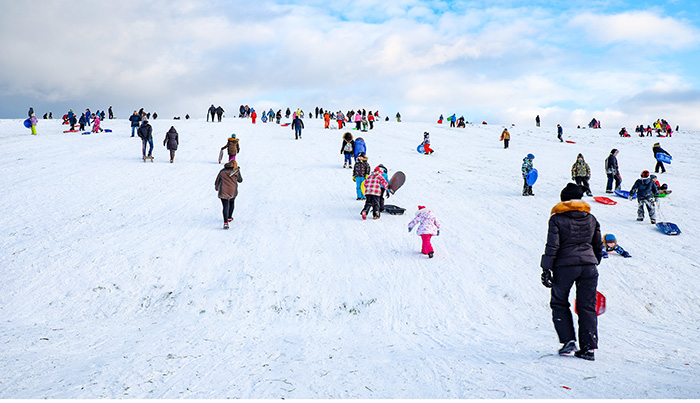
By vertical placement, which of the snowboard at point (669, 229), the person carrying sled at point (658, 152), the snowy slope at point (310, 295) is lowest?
the snowy slope at point (310, 295)

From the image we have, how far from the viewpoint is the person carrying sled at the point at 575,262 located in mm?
4750

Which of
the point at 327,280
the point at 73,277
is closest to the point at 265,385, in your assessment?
the point at 327,280

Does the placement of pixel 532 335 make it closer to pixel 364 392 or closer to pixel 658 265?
pixel 364 392

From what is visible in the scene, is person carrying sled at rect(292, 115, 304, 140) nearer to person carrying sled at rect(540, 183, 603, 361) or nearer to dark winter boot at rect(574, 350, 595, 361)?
person carrying sled at rect(540, 183, 603, 361)

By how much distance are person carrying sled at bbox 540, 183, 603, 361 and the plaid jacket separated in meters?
6.99

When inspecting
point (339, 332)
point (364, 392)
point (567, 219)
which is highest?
point (567, 219)

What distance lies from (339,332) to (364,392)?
2.33 m

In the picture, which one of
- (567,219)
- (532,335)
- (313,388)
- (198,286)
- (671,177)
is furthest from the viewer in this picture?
(671,177)

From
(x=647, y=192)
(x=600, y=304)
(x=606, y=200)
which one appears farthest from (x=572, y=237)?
(x=606, y=200)

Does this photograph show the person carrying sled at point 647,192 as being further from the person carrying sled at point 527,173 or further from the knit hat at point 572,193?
the knit hat at point 572,193

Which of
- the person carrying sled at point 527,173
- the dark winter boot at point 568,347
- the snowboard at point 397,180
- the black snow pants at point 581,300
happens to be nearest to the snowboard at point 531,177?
the person carrying sled at point 527,173

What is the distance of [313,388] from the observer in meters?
Result: 4.29

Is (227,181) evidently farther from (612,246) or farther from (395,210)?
(612,246)

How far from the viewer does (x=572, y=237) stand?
477cm
